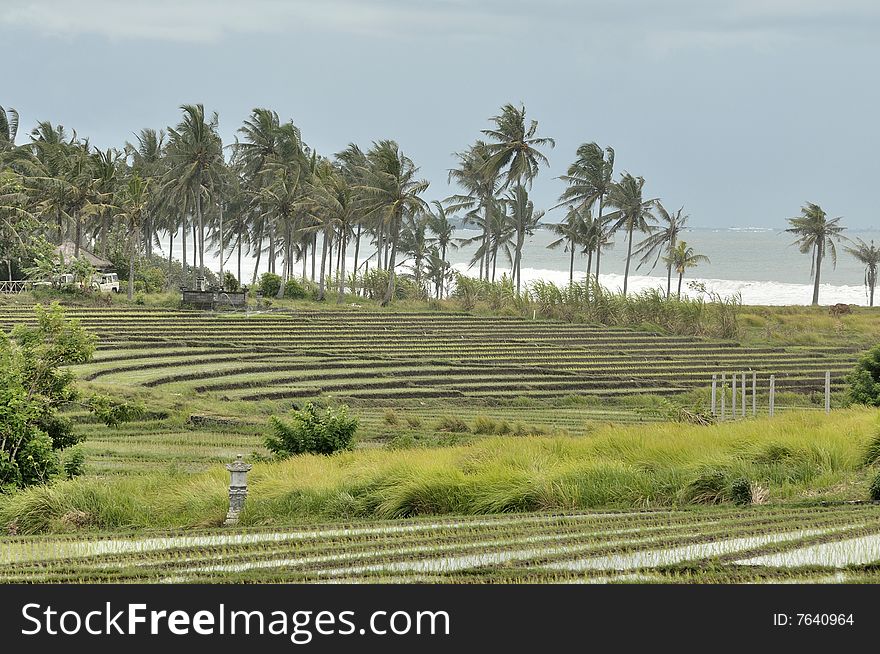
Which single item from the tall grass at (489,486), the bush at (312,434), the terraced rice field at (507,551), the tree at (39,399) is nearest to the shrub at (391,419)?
the bush at (312,434)

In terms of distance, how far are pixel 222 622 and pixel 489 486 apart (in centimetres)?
548

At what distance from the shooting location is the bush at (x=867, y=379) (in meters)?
26.3

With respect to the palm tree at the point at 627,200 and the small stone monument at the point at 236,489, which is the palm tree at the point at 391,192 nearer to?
the palm tree at the point at 627,200

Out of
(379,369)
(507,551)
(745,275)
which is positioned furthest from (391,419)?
(745,275)

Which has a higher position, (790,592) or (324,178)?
(324,178)

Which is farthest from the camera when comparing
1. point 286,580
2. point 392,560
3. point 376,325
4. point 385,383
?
point 376,325

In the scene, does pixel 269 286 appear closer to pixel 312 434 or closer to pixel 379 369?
pixel 379 369

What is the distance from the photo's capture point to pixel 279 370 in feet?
121

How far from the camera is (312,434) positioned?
17781mm

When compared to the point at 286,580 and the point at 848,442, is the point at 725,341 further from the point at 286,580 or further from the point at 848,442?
the point at 286,580

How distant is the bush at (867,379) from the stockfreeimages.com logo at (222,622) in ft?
70.3

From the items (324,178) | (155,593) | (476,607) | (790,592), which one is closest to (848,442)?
(790,592)

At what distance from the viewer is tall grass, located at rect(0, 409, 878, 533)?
1190cm

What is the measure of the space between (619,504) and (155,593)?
5821mm
